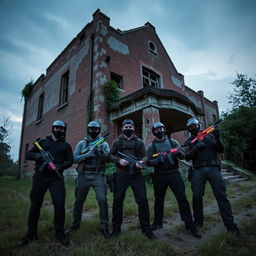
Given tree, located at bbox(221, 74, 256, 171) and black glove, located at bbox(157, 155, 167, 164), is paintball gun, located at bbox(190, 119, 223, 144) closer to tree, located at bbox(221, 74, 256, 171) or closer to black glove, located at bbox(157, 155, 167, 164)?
black glove, located at bbox(157, 155, 167, 164)

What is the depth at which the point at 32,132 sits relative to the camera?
1509 cm

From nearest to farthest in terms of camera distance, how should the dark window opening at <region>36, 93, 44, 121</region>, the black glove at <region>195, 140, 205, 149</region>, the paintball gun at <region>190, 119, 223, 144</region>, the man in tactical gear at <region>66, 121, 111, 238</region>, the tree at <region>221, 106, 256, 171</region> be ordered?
1. the man in tactical gear at <region>66, 121, 111, 238</region>
2. the black glove at <region>195, 140, 205, 149</region>
3. the paintball gun at <region>190, 119, 223, 144</region>
4. the tree at <region>221, 106, 256, 171</region>
5. the dark window opening at <region>36, 93, 44, 121</region>

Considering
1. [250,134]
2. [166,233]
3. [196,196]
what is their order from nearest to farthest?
[166,233] < [196,196] < [250,134]

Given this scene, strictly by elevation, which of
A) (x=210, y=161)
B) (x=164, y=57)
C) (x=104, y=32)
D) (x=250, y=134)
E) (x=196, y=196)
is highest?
(x=164, y=57)

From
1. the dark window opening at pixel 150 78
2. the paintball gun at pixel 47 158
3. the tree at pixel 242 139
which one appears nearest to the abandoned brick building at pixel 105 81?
the dark window opening at pixel 150 78

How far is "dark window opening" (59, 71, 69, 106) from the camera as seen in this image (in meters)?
12.3

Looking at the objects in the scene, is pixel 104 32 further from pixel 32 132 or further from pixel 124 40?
pixel 32 132

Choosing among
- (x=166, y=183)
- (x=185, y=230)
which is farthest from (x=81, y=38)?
(x=185, y=230)

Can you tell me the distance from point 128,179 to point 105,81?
7.33m

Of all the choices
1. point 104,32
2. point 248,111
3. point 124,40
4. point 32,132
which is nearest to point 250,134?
point 248,111

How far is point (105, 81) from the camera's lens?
9438 millimetres

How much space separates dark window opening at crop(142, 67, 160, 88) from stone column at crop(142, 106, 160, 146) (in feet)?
16.3

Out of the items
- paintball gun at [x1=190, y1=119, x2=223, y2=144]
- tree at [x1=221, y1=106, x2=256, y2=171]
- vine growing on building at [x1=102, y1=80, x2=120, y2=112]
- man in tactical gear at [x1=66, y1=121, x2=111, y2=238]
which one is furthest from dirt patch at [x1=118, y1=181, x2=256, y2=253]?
tree at [x1=221, y1=106, x2=256, y2=171]

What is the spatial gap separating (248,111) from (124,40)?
11.2 m
